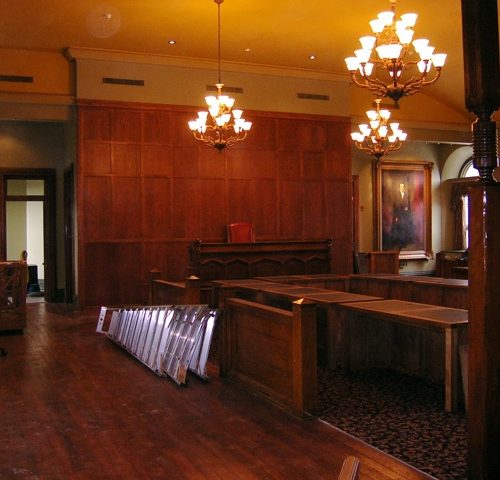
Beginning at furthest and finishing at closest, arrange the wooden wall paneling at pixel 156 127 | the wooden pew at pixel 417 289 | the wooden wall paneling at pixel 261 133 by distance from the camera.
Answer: the wooden wall paneling at pixel 261 133 < the wooden wall paneling at pixel 156 127 < the wooden pew at pixel 417 289

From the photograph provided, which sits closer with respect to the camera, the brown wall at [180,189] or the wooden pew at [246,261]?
the wooden pew at [246,261]

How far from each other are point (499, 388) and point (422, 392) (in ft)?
7.64

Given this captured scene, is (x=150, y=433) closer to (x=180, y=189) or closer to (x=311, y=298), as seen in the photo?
(x=311, y=298)

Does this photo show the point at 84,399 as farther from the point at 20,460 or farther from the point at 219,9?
the point at 219,9

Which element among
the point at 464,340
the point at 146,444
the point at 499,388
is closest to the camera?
the point at 499,388

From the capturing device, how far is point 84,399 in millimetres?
4625

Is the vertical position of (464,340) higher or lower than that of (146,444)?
higher

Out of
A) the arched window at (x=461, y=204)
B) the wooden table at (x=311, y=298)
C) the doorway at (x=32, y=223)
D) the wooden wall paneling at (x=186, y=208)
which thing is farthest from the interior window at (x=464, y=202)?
the wooden table at (x=311, y=298)

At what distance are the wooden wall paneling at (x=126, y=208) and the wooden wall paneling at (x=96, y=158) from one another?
26cm

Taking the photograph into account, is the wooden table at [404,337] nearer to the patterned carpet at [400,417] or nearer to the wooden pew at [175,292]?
the patterned carpet at [400,417]

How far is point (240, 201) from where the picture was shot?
1122cm

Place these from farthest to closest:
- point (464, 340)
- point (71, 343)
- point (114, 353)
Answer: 1. point (71, 343)
2. point (114, 353)
3. point (464, 340)

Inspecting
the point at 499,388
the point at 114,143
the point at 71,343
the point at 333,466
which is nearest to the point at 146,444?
the point at 333,466

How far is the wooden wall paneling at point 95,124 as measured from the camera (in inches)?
398
